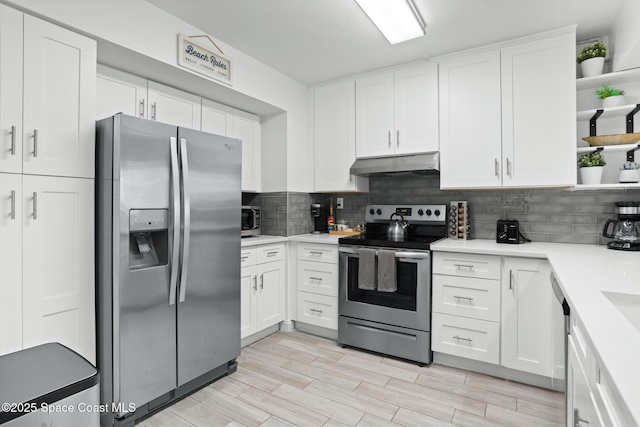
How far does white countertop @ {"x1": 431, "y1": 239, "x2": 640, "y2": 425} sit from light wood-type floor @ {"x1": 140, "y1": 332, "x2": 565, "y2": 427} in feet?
2.99

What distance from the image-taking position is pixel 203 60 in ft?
8.39

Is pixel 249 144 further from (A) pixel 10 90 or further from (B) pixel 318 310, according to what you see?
(A) pixel 10 90

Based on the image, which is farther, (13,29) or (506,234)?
(506,234)

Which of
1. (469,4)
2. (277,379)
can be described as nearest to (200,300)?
(277,379)

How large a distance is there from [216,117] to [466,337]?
2.70m

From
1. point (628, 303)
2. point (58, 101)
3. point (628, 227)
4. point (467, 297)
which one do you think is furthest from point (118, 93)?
point (628, 227)

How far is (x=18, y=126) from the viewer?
1665 millimetres

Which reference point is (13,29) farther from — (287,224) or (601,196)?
(601,196)

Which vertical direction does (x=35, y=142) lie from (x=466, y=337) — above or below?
above

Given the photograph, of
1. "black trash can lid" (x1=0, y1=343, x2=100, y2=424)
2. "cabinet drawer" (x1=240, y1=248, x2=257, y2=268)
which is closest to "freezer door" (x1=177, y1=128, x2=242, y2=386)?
"cabinet drawer" (x1=240, y1=248, x2=257, y2=268)

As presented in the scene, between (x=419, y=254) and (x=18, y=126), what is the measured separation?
8.24 feet

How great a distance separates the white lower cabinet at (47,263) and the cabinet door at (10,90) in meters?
0.09

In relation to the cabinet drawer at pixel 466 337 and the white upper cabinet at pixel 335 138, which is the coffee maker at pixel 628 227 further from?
the white upper cabinet at pixel 335 138

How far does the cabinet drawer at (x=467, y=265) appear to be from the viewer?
8.10ft
